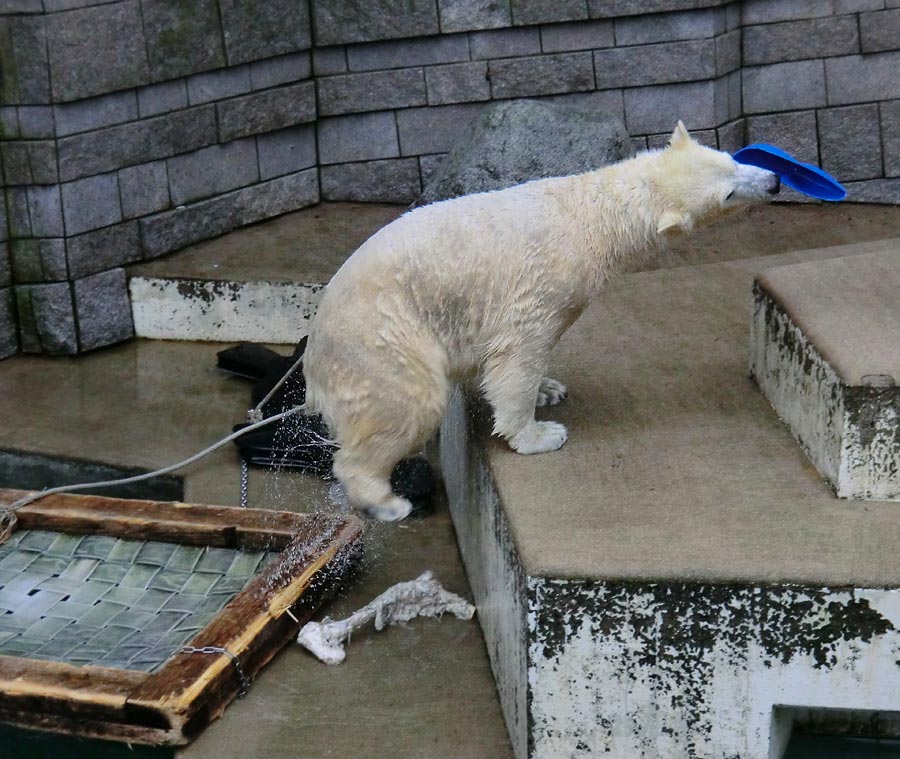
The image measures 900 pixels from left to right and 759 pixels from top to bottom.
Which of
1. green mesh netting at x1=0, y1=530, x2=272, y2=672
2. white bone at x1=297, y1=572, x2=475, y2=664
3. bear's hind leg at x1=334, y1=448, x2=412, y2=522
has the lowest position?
white bone at x1=297, y1=572, x2=475, y2=664

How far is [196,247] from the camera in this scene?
6.68 m

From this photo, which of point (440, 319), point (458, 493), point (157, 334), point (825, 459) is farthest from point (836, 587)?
point (157, 334)

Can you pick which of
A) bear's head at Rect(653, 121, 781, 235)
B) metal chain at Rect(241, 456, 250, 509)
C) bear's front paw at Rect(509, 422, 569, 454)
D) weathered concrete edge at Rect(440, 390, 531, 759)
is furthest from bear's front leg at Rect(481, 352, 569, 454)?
metal chain at Rect(241, 456, 250, 509)

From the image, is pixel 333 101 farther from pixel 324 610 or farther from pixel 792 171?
pixel 792 171

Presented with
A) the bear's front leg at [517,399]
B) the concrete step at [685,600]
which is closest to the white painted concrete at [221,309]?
the bear's front leg at [517,399]

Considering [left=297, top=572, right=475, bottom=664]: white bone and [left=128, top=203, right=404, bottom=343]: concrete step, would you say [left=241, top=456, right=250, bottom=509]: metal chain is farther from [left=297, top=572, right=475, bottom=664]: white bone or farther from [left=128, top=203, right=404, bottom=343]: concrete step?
[left=128, top=203, right=404, bottom=343]: concrete step

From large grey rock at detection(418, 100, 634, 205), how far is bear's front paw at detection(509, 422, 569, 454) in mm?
2405

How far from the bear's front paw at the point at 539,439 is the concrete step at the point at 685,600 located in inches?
2.7

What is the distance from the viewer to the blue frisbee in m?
3.62

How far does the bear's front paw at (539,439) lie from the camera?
3.76 metres

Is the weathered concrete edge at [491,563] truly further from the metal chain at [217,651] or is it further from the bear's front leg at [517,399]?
the metal chain at [217,651]

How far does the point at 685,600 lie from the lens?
3.03 metres

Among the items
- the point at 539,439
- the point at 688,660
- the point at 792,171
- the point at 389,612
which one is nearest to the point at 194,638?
the point at 389,612

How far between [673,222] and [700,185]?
0.44 feet
